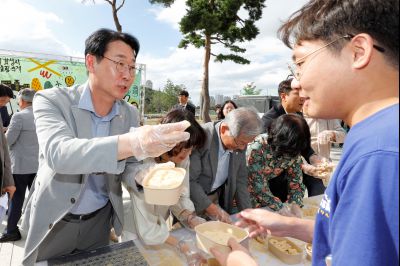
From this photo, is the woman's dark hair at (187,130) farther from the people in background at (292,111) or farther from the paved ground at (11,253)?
the paved ground at (11,253)

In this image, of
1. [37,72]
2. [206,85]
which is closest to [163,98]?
[206,85]

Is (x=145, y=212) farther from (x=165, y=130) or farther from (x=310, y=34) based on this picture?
(x=310, y=34)

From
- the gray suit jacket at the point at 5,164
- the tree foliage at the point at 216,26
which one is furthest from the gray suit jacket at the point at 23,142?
the tree foliage at the point at 216,26

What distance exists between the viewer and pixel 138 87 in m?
5.48

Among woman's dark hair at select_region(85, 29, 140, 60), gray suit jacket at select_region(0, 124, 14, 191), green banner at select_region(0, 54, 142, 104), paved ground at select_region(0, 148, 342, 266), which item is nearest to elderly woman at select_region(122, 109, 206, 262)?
woman's dark hair at select_region(85, 29, 140, 60)

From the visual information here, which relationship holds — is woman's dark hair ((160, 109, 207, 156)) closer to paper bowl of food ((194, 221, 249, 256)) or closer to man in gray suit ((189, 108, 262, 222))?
man in gray suit ((189, 108, 262, 222))

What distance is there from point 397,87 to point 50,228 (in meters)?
1.44

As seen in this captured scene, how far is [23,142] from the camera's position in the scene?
335cm

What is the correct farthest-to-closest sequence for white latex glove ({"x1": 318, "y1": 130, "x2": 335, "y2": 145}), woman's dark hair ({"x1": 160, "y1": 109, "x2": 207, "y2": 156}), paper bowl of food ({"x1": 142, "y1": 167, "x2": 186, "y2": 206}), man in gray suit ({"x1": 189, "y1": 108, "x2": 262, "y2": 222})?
1. white latex glove ({"x1": 318, "y1": 130, "x2": 335, "y2": 145})
2. man in gray suit ({"x1": 189, "y1": 108, "x2": 262, "y2": 222})
3. woman's dark hair ({"x1": 160, "y1": 109, "x2": 207, "y2": 156})
4. paper bowl of food ({"x1": 142, "y1": 167, "x2": 186, "y2": 206})

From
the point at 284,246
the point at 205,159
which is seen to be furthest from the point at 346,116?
the point at 205,159

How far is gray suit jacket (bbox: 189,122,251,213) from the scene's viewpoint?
1960 millimetres

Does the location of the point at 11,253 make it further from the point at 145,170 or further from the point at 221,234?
the point at 221,234

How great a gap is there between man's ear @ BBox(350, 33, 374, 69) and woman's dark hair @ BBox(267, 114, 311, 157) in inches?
58.7

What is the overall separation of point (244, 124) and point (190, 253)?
948 millimetres
